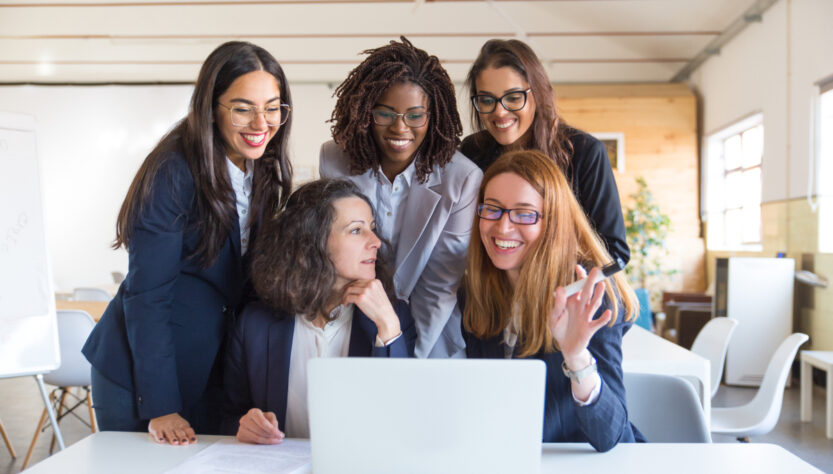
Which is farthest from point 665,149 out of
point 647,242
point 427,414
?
point 427,414

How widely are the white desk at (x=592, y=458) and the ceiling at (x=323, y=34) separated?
7.13 meters

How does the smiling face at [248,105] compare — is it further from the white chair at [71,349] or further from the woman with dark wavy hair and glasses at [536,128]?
the white chair at [71,349]

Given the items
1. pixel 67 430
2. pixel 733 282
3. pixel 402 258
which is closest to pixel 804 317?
pixel 733 282

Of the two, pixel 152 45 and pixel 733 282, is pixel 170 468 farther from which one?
pixel 152 45

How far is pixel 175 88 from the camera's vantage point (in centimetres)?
970

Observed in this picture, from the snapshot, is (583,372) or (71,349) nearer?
(583,372)

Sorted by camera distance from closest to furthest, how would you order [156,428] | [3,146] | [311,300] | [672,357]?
[156,428] → [311,300] → [672,357] → [3,146]

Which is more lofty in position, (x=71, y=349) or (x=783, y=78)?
(x=783, y=78)

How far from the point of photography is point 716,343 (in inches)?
142

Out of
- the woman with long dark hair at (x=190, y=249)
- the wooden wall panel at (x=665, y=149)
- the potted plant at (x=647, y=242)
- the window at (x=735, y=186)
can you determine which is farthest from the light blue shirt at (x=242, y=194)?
the wooden wall panel at (x=665, y=149)

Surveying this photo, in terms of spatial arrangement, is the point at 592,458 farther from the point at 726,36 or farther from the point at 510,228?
the point at 726,36

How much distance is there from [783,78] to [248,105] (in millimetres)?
5801

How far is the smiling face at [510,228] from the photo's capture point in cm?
170

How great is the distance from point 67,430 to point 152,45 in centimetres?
617
